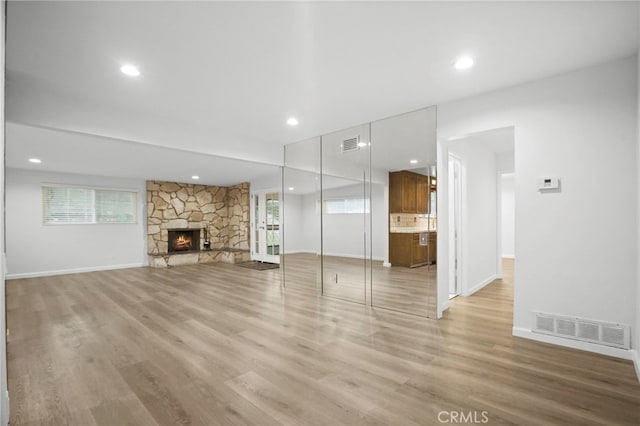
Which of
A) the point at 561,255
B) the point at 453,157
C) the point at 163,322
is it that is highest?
the point at 453,157

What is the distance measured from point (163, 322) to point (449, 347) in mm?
3027

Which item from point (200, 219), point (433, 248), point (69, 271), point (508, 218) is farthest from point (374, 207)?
point (69, 271)

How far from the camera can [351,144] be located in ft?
14.5

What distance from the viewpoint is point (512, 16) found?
6.41 ft

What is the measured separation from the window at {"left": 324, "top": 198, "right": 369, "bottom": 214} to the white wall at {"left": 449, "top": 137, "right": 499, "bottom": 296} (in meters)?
1.47

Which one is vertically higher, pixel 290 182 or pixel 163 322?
pixel 290 182

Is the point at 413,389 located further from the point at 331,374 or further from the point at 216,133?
the point at 216,133

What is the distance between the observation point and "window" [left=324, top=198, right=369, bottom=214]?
4592 mm

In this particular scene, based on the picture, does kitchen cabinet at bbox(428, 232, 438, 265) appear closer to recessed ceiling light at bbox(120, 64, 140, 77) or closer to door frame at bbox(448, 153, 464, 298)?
door frame at bbox(448, 153, 464, 298)

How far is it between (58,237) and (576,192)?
9.01 m

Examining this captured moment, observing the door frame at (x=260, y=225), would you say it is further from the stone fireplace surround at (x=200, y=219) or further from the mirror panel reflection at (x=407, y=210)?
the mirror panel reflection at (x=407, y=210)

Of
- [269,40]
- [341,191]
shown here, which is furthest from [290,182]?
[269,40]

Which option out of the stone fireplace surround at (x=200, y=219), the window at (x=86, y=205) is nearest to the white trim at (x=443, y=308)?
the stone fireplace surround at (x=200, y=219)

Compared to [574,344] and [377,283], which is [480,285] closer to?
[377,283]
